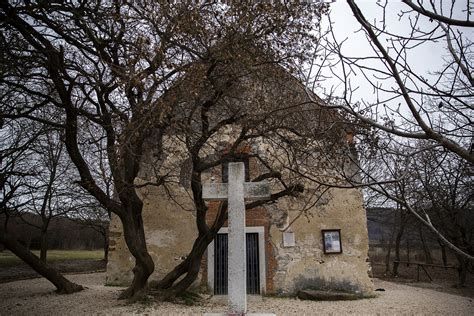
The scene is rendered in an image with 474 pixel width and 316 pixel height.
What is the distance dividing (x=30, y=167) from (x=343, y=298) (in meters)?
12.9

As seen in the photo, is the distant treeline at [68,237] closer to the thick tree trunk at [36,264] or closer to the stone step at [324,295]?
the thick tree trunk at [36,264]

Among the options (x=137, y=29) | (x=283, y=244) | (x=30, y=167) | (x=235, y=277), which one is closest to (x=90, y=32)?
(x=137, y=29)

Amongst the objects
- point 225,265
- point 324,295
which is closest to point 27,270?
point 225,265

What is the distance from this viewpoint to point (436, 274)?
18688mm

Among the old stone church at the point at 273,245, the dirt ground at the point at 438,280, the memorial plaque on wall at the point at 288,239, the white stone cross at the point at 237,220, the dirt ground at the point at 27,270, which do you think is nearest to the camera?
the white stone cross at the point at 237,220

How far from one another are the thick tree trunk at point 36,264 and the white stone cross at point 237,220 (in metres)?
6.30

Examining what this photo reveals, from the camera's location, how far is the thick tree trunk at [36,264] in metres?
9.24

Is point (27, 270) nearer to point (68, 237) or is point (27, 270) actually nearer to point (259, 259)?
point (259, 259)

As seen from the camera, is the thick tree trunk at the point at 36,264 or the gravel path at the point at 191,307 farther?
the thick tree trunk at the point at 36,264

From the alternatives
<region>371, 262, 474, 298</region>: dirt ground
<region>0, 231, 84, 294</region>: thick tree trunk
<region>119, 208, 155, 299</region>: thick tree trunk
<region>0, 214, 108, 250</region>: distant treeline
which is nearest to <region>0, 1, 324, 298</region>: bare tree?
<region>119, 208, 155, 299</region>: thick tree trunk

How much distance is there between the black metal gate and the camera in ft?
35.3

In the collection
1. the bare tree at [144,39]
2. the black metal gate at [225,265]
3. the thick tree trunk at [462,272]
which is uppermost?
the bare tree at [144,39]

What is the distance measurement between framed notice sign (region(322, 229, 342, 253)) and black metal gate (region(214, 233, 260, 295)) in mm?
2094

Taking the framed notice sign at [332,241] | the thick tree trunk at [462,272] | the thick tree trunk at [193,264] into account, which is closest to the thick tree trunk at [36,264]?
the thick tree trunk at [193,264]
